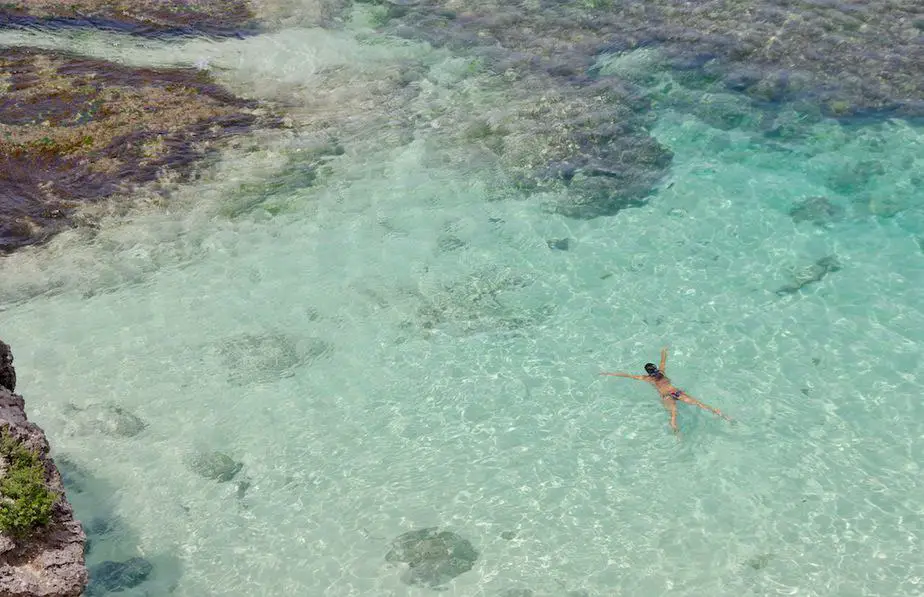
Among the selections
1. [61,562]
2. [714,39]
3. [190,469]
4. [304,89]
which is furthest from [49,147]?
[714,39]

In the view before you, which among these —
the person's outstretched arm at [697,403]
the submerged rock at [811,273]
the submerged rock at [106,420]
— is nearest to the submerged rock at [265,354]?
the submerged rock at [106,420]

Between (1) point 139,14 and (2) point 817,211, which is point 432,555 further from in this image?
(1) point 139,14

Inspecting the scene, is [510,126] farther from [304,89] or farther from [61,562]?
[61,562]

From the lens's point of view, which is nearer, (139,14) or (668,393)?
(668,393)

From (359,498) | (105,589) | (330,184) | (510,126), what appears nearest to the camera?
(105,589)

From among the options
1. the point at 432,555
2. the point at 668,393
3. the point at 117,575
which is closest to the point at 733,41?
the point at 668,393

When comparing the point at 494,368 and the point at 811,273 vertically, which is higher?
the point at 811,273

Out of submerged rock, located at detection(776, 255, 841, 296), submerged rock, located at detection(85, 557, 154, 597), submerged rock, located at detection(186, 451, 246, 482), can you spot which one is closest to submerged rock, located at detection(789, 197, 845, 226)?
submerged rock, located at detection(776, 255, 841, 296)
